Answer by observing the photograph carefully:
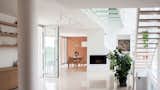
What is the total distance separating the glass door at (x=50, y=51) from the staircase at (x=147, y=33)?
4.11 metres

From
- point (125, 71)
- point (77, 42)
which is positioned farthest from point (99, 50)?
point (77, 42)

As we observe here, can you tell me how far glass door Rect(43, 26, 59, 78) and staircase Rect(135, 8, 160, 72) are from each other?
4.11 meters

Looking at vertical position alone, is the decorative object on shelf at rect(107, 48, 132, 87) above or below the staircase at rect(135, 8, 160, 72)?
below

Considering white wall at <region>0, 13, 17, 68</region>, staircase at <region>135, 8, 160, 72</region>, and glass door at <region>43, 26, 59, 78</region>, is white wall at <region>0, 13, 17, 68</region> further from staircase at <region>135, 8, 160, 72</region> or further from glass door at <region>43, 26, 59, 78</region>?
glass door at <region>43, 26, 59, 78</region>

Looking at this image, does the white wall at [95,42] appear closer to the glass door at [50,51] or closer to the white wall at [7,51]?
the glass door at [50,51]

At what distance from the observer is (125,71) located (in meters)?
10.6

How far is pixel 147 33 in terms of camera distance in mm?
8047

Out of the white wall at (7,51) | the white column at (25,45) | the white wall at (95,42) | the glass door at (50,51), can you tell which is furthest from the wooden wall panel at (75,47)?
the white column at (25,45)

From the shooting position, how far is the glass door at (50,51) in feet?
42.3

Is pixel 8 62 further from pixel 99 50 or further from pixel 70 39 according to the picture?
pixel 70 39

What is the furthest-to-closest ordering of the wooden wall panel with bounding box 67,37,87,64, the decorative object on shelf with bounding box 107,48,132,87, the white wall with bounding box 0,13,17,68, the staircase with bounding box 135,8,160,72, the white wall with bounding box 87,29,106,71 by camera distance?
the wooden wall panel with bounding box 67,37,87,64
the white wall with bounding box 87,29,106,71
the decorative object on shelf with bounding box 107,48,132,87
the staircase with bounding box 135,8,160,72
the white wall with bounding box 0,13,17,68

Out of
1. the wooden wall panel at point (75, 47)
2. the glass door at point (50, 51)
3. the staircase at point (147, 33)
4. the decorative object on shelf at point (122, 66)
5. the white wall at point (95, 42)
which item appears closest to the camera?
the staircase at point (147, 33)

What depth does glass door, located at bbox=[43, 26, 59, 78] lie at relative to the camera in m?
12.9

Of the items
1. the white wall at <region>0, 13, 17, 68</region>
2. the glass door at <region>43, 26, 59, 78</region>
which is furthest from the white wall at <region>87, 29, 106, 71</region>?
the white wall at <region>0, 13, 17, 68</region>
